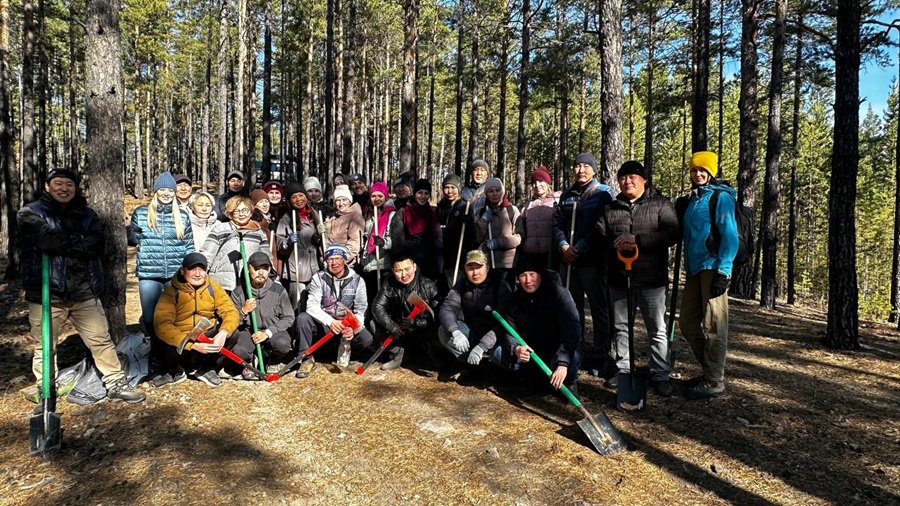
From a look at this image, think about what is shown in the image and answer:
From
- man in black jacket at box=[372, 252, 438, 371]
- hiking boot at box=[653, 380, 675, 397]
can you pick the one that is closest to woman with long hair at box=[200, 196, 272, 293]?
man in black jacket at box=[372, 252, 438, 371]

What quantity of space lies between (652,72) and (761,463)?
846 inches

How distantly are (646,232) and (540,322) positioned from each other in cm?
146

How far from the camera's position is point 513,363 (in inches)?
210

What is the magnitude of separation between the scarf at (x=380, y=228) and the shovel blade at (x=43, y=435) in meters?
3.93

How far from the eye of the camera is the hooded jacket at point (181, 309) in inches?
213

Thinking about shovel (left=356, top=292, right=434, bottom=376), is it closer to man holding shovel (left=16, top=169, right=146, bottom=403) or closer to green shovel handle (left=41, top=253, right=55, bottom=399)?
man holding shovel (left=16, top=169, right=146, bottom=403)

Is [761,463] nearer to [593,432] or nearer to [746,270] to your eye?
[593,432]

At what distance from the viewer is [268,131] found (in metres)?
18.8

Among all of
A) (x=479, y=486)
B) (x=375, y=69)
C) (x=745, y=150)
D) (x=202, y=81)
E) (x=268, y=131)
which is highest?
(x=202, y=81)

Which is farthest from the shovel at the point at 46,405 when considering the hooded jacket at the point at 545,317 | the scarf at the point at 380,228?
the hooded jacket at the point at 545,317

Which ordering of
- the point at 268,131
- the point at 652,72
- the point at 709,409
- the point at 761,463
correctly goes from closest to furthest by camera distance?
1. the point at 761,463
2. the point at 709,409
3. the point at 268,131
4. the point at 652,72

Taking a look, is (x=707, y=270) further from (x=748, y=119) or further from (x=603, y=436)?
(x=748, y=119)

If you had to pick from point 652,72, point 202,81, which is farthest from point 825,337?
point 202,81

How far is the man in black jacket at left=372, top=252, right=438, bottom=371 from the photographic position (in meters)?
6.16
